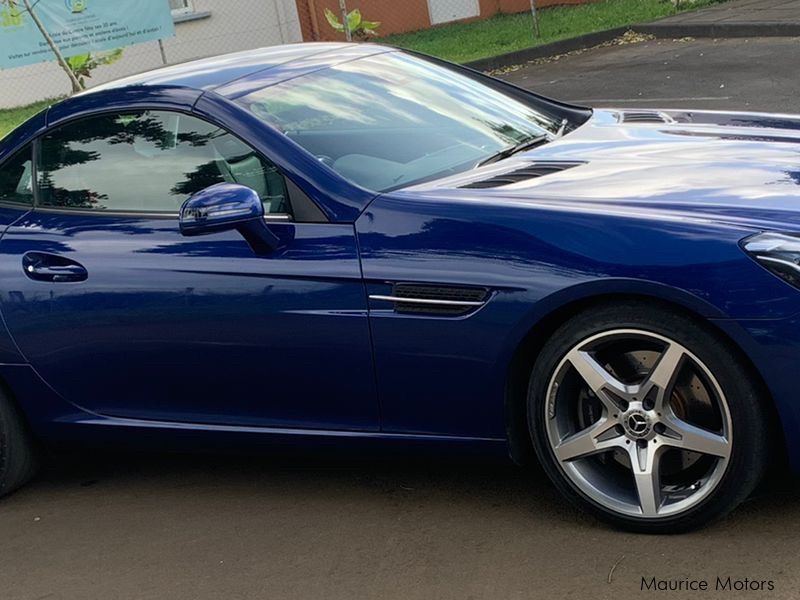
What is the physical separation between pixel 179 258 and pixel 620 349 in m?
1.49

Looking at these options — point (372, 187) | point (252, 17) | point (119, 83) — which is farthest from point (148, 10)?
point (372, 187)

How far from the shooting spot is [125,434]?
4605mm

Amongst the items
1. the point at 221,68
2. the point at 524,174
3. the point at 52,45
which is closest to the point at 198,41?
the point at 52,45

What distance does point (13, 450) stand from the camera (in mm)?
4859

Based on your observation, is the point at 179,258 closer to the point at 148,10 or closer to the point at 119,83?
the point at 119,83

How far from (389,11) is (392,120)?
58.9 ft

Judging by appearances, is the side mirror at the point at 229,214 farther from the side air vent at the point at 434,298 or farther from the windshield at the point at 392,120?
the side air vent at the point at 434,298

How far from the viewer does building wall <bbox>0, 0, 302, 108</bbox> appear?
19.8 metres

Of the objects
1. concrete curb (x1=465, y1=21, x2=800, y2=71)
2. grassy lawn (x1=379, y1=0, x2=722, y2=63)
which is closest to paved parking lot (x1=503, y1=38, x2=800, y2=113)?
concrete curb (x1=465, y1=21, x2=800, y2=71)

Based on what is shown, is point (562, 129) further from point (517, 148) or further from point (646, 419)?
point (646, 419)

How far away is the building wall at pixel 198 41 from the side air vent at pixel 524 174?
16698mm

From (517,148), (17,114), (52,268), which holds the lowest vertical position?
(17,114)

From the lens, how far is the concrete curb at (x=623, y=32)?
15.0 metres

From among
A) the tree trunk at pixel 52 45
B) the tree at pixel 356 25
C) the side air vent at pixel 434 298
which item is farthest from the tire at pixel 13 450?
the tree at pixel 356 25
